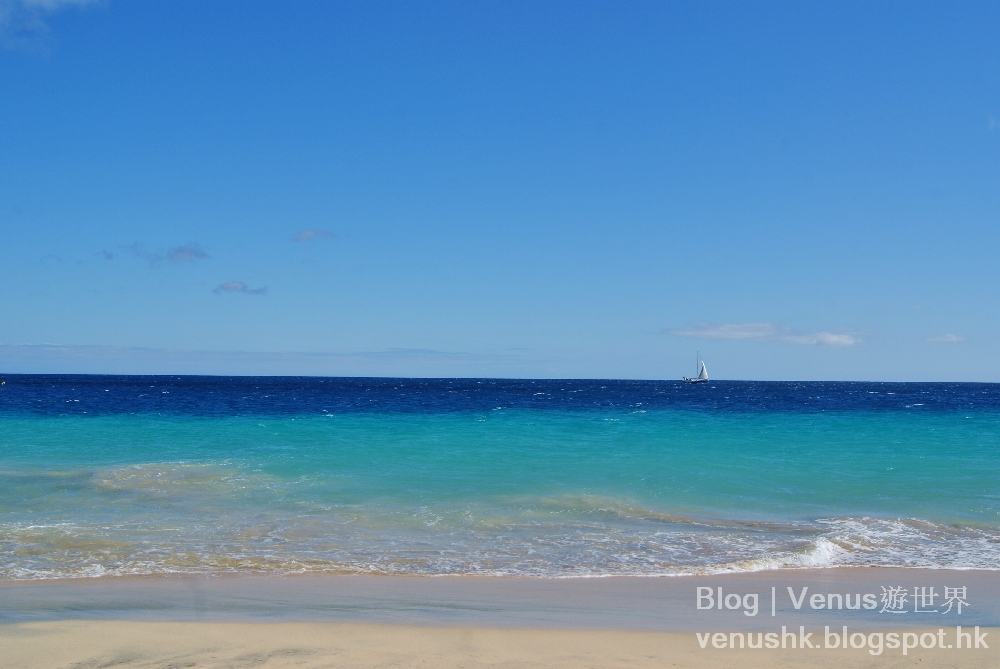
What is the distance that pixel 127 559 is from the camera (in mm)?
8258

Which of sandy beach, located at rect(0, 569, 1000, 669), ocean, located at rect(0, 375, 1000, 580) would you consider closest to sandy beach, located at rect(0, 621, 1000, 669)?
sandy beach, located at rect(0, 569, 1000, 669)

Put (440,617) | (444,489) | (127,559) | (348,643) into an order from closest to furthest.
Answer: (348,643) → (440,617) → (127,559) → (444,489)

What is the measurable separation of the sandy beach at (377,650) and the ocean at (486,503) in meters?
2.07

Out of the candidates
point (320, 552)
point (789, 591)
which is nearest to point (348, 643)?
point (320, 552)

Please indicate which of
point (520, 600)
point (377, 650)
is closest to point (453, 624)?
point (377, 650)

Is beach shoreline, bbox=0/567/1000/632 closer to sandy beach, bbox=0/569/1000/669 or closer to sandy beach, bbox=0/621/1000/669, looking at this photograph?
sandy beach, bbox=0/569/1000/669

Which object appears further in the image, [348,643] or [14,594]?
[14,594]

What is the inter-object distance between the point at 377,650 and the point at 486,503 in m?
6.59

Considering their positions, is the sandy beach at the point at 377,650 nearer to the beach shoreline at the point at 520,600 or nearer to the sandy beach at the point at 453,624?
the sandy beach at the point at 453,624

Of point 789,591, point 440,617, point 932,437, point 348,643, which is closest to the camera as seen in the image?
point 348,643

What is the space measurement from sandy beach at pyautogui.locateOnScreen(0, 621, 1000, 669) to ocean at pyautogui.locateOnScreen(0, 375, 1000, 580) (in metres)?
2.07

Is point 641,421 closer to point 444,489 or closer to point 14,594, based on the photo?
point 444,489

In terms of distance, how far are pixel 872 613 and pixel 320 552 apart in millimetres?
5933

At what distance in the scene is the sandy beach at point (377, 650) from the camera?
208 inches
